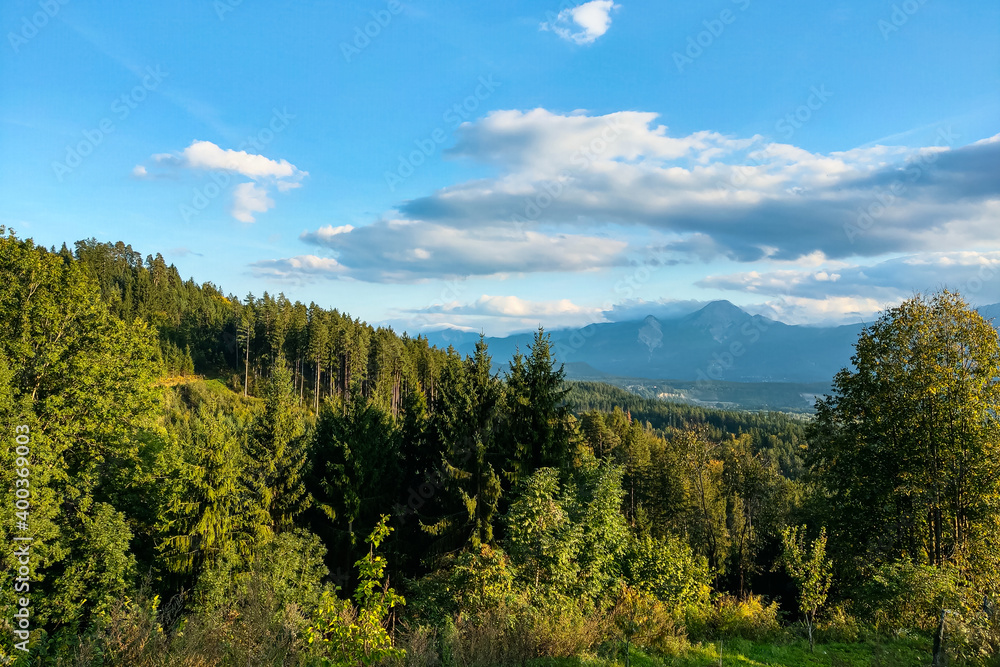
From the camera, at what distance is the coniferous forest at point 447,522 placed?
9023mm

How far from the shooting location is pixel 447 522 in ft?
69.2

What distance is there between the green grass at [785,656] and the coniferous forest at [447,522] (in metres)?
0.10

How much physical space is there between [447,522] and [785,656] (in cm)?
1291

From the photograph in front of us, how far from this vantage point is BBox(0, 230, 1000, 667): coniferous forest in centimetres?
902

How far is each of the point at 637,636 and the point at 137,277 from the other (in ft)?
405

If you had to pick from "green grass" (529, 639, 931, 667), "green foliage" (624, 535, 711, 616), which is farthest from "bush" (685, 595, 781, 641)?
"green foliage" (624, 535, 711, 616)

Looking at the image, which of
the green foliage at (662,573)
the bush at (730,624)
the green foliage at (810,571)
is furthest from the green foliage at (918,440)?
the green foliage at (662,573)

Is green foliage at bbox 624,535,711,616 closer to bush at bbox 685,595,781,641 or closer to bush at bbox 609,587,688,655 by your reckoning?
bush at bbox 685,595,781,641

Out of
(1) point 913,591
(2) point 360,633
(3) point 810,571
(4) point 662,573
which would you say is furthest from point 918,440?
(2) point 360,633

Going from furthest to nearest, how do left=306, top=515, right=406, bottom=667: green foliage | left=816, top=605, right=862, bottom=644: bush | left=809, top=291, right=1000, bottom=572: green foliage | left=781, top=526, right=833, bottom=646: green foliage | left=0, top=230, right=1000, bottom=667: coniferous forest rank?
1. left=781, top=526, right=833, bottom=646: green foliage
2. left=816, top=605, right=862, bottom=644: bush
3. left=809, top=291, right=1000, bottom=572: green foliage
4. left=0, top=230, right=1000, bottom=667: coniferous forest
5. left=306, top=515, right=406, bottom=667: green foliage

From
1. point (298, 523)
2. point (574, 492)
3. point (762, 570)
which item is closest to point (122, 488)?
point (298, 523)

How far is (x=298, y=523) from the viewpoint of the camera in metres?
26.0

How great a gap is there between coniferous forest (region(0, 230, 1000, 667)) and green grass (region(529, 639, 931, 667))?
4.1 inches

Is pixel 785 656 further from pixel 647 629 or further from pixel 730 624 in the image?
pixel 647 629
